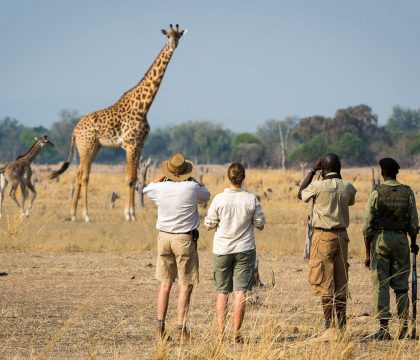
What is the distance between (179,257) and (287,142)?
66.3 m

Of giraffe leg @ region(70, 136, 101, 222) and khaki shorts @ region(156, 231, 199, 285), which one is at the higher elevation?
giraffe leg @ region(70, 136, 101, 222)

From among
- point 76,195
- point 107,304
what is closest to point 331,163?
point 107,304

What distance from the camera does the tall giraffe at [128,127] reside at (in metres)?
19.0

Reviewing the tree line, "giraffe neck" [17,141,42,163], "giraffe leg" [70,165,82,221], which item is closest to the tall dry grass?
"giraffe leg" [70,165,82,221]

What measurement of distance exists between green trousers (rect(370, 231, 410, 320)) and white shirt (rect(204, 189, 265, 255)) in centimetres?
97

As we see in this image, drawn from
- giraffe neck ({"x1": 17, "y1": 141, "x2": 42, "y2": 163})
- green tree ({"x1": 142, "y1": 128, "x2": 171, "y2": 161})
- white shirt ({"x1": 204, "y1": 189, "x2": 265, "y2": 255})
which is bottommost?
white shirt ({"x1": 204, "y1": 189, "x2": 265, "y2": 255})

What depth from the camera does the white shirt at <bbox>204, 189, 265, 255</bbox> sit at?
762cm

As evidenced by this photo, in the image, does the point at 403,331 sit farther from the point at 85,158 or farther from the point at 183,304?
the point at 85,158

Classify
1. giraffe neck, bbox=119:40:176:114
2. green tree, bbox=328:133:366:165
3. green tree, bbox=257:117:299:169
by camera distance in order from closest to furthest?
giraffe neck, bbox=119:40:176:114 → green tree, bbox=257:117:299:169 → green tree, bbox=328:133:366:165

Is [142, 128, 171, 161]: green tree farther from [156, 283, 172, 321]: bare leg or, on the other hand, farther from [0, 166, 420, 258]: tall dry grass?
[156, 283, 172, 321]: bare leg

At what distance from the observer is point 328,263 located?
25.6ft

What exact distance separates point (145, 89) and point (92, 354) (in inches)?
501

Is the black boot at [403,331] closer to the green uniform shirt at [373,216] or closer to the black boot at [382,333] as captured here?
the black boot at [382,333]

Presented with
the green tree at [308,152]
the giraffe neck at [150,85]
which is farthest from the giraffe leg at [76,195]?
the green tree at [308,152]
